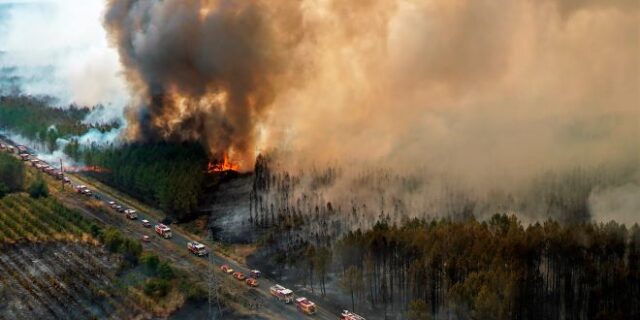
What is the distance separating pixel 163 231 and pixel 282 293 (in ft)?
41.4

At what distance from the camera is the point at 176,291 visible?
110ft

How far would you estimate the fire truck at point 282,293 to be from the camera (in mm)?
32781

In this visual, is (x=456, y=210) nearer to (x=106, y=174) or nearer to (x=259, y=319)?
(x=259, y=319)

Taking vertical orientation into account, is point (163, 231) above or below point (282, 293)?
above

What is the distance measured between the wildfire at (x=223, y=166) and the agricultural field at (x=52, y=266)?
1227 cm

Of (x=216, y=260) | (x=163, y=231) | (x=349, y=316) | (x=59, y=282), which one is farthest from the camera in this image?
(x=163, y=231)

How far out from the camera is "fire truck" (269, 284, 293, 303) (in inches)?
1291

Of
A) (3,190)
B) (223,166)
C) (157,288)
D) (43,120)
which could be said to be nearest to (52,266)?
(157,288)

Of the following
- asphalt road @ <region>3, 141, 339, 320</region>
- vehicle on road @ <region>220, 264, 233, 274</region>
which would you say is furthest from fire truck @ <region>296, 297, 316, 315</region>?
vehicle on road @ <region>220, 264, 233, 274</region>

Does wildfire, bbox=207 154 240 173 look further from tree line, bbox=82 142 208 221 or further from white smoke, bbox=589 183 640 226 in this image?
white smoke, bbox=589 183 640 226

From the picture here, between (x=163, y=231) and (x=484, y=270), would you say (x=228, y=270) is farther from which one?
(x=484, y=270)

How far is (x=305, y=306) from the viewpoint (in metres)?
31.7

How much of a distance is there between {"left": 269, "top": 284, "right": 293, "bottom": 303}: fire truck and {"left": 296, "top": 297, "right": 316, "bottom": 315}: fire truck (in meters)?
0.71

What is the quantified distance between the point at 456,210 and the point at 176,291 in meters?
19.2
